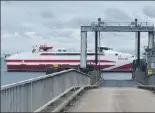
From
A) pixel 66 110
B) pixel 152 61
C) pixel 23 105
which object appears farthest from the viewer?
pixel 152 61

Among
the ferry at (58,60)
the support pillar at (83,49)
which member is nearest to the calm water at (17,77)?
the support pillar at (83,49)

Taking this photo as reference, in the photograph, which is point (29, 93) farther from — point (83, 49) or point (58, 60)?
point (58, 60)

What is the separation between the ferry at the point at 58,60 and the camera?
479ft

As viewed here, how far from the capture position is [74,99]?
20.6m

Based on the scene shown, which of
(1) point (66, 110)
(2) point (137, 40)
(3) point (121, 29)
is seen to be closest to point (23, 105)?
(1) point (66, 110)

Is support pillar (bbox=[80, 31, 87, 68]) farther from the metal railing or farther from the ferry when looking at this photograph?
the ferry

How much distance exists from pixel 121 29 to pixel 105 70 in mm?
74694

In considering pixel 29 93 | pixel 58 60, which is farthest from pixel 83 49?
pixel 58 60

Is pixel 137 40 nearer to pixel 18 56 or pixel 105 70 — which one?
pixel 105 70

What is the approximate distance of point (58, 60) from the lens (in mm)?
147000

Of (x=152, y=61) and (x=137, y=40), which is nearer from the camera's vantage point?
(x=152, y=61)

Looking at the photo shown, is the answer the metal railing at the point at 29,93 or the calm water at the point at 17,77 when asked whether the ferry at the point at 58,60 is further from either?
the metal railing at the point at 29,93

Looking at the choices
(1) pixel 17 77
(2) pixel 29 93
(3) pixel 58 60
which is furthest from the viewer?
(3) pixel 58 60

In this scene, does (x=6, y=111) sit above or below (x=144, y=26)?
below
